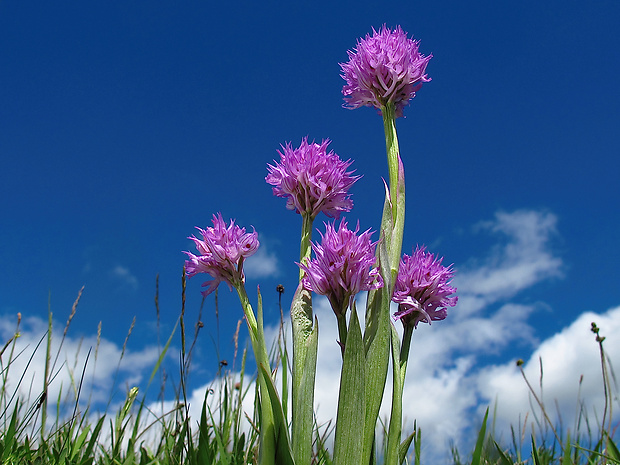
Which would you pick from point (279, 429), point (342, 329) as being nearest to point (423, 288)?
point (342, 329)

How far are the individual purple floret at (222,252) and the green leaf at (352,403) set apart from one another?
0.54 metres

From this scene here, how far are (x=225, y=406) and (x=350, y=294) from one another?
1.04m

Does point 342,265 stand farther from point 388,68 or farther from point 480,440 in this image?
point 388,68

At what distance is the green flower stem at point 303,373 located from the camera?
2.14m

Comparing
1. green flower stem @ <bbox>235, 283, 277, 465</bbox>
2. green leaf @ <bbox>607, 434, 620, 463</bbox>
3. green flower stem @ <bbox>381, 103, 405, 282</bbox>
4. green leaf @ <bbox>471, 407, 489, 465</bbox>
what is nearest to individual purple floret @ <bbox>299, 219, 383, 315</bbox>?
green flower stem @ <bbox>381, 103, 405, 282</bbox>

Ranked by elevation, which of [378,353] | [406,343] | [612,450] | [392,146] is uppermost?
[392,146]

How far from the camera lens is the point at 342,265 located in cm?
211

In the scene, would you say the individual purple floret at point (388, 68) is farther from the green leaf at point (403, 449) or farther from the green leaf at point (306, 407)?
the green leaf at point (403, 449)

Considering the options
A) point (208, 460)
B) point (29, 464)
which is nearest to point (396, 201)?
Result: point (208, 460)

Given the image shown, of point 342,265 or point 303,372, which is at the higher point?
point 342,265

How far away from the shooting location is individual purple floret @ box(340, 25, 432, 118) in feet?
8.34

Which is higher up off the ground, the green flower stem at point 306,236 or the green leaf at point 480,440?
A: the green flower stem at point 306,236

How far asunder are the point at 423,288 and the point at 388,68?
3.47 ft

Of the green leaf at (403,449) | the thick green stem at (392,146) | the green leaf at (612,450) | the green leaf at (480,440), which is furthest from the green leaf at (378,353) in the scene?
the green leaf at (612,450)
